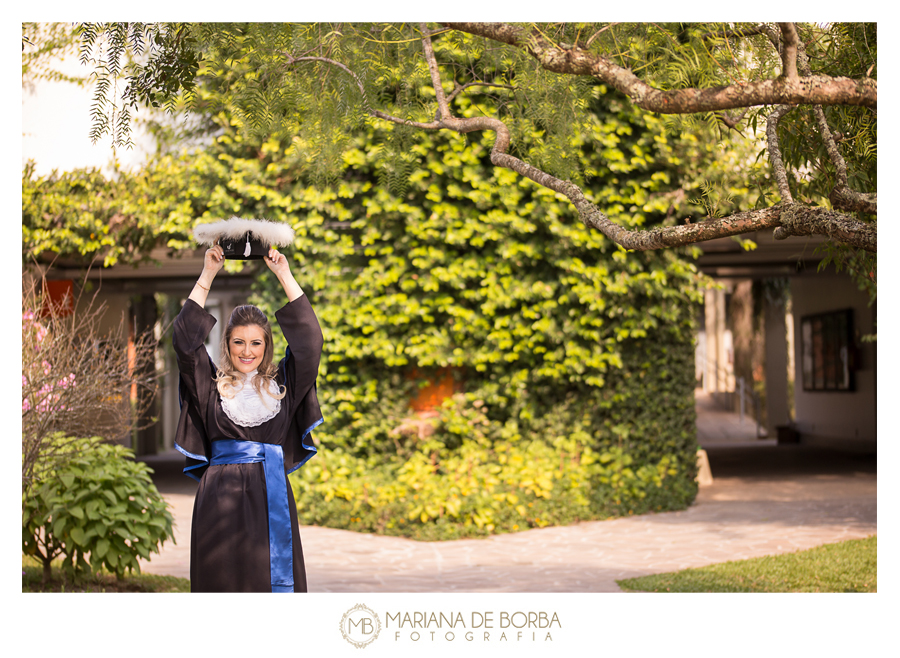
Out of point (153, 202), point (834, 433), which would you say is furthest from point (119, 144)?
point (834, 433)

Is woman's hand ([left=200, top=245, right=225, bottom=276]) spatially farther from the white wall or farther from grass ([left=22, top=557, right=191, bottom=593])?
the white wall

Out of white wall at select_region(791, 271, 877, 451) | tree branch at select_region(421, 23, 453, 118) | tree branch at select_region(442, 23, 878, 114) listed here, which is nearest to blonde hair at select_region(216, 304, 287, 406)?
tree branch at select_region(421, 23, 453, 118)

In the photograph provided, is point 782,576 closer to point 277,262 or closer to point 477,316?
point 477,316

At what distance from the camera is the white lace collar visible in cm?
288

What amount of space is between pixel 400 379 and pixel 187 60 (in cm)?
413

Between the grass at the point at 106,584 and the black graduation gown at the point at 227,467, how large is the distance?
2.17m

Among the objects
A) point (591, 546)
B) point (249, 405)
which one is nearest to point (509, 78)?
point (249, 405)

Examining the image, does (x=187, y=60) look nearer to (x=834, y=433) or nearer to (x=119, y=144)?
(x=119, y=144)

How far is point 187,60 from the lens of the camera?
3441 mm

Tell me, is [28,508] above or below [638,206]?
below

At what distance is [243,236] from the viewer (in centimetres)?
289

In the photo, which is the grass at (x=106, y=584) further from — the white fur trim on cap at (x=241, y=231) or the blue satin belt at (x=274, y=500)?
the white fur trim on cap at (x=241, y=231)
